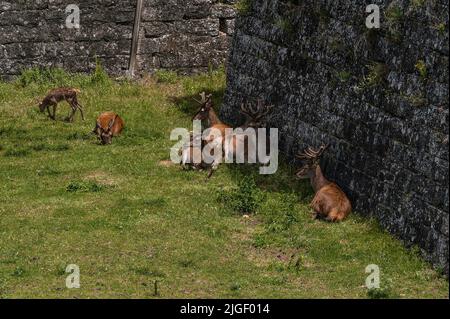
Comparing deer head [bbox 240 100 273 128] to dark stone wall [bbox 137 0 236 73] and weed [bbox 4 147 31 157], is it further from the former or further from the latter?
dark stone wall [bbox 137 0 236 73]

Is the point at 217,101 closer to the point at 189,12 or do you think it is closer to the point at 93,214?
the point at 189,12

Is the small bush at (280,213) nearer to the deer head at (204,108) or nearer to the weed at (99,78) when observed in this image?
the deer head at (204,108)

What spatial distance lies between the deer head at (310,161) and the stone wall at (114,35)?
887 centimetres

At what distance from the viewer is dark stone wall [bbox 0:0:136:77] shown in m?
28.0

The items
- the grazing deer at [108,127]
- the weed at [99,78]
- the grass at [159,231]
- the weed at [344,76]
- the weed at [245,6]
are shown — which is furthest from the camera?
the weed at [99,78]

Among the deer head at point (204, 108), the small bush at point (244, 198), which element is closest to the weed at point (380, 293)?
the small bush at point (244, 198)

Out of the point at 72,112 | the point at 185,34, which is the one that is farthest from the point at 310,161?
the point at 185,34

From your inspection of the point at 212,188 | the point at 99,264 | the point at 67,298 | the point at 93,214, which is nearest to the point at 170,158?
Answer: the point at 212,188

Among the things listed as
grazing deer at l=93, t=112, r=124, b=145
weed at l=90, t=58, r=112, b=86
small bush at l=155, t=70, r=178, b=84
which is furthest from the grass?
small bush at l=155, t=70, r=178, b=84

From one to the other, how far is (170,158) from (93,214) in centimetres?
341

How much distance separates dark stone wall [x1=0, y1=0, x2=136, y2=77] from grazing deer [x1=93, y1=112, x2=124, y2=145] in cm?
464

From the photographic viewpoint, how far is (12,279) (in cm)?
1700

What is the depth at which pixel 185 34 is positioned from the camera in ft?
94.5

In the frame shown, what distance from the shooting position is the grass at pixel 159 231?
16719 mm
